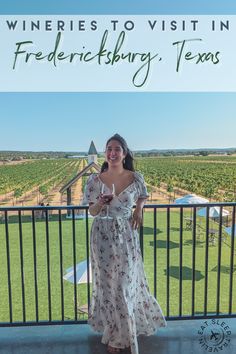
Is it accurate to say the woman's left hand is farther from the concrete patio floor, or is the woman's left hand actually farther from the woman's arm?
the concrete patio floor

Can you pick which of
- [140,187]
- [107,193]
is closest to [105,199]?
[107,193]

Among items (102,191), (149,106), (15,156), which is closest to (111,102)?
(149,106)

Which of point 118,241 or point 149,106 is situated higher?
point 149,106

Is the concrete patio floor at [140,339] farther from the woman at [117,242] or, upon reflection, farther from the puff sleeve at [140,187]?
the puff sleeve at [140,187]

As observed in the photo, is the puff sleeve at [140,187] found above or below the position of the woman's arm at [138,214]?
above

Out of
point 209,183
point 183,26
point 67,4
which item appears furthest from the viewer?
point 209,183

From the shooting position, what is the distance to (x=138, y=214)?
5.79 feet

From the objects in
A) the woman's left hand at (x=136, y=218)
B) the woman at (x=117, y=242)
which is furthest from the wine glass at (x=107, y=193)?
the woman's left hand at (x=136, y=218)

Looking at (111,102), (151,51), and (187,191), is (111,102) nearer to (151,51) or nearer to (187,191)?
(151,51)

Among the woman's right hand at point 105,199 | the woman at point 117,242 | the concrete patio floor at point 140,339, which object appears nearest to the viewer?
the woman's right hand at point 105,199

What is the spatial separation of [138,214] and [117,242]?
19 centimetres

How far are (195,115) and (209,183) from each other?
10.5 meters

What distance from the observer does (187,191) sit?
30.2m

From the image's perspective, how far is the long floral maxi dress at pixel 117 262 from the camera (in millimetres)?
1705
